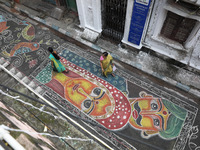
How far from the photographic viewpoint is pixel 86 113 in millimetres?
5645

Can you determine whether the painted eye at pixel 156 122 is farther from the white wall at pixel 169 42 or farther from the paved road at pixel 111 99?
the white wall at pixel 169 42

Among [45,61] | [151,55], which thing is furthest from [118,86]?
[45,61]

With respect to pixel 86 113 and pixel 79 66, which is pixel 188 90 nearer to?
pixel 86 113

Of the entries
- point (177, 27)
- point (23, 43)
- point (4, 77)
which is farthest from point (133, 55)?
point (23, 43)

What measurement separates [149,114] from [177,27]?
3438 mm

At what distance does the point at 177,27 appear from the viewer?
549cm

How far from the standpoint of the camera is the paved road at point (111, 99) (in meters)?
5.18

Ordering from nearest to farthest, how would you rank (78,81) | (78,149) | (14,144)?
1. (14,144)
2. (78,149)
3. (78,81)

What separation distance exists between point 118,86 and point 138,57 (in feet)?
6.05

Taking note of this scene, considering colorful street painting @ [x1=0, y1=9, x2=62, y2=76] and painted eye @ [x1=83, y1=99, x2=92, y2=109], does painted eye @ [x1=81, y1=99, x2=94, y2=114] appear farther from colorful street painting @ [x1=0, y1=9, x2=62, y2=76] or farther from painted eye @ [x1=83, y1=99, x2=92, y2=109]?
colorful street painting @ [x1=0, y1=9, x2=62, y2=76]

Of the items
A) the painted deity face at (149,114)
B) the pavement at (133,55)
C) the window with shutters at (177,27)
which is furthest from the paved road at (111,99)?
the window with shutters at (177,27)

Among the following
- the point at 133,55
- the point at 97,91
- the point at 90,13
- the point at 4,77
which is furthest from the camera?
the point at 133,55

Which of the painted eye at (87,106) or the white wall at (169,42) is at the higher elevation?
the white wall at (169,42)

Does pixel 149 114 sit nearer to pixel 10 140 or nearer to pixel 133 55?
pixel 133 55
